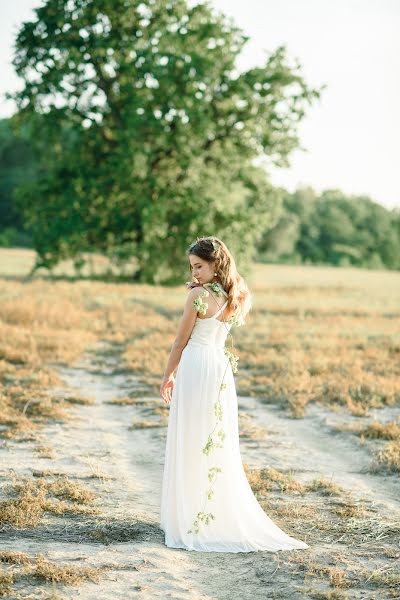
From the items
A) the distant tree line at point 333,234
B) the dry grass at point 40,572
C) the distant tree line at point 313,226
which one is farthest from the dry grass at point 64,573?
→ the distant tree line at point 333,234

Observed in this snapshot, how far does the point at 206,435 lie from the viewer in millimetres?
6211

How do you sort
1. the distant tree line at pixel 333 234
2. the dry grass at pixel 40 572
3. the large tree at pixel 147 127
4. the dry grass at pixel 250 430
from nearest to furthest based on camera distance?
the dry grass at pixel 40 572 → the dry grass at pixel 250 430 → the large tree at pixel 147 127 → the distant tree line at pixel 333 234

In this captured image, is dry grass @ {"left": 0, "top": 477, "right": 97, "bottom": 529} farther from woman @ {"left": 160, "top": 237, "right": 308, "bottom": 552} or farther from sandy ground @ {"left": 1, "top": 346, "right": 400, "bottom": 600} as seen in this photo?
woman @ {"left": 160, "top": 237, "right": 308, "bottom": 552}

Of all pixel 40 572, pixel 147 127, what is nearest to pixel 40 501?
pixel 40 572

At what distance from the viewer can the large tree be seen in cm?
3103

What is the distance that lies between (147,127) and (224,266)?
2647 centimetres

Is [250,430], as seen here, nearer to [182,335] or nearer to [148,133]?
[182,335]

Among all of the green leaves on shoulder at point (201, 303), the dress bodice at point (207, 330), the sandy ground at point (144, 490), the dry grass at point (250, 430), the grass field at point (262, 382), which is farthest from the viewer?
the dry grass at point (250, 430)

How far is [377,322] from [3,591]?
21382 mm

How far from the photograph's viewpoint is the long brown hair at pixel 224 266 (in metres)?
6.13

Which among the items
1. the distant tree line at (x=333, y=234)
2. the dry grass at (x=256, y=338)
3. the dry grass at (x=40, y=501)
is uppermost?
the distant tree line at (x=333, y=234)

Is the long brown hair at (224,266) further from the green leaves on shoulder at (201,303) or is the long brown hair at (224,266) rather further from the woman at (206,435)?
the green leaves on shoulder at (201,303)

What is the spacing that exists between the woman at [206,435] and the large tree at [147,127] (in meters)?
25.1

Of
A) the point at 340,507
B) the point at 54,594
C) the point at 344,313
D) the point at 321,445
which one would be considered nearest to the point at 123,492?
the point at 340,507
